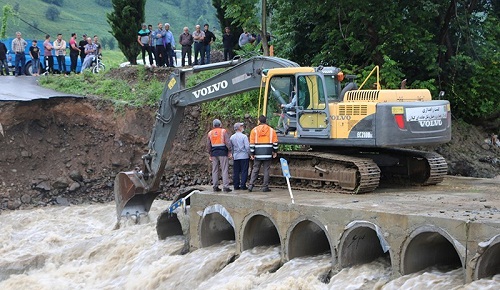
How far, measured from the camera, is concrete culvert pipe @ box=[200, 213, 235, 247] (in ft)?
60.1

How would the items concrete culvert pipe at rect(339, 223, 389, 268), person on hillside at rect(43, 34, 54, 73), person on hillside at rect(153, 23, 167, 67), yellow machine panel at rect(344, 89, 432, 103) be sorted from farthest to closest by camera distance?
1. person on hillside at rect(43, 34, 54, 73)
2. person on hillside at rect(153, 23, 167, 67)
3. yellow machine panel at rect(344, 89, 432, 103)
4. concrete culvert pipe at rect(339, 223, 389, 268)

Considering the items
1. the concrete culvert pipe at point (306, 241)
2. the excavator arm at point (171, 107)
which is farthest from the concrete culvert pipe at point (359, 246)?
the excavator arm at point (171, 107)

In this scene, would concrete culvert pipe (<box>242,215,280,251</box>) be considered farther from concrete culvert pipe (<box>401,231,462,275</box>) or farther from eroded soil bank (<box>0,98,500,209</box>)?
eroded soil bank (<box>0,98,500,209</box>)

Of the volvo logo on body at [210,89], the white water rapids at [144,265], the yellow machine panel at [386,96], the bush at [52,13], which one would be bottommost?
the white water rapids at [144,265]

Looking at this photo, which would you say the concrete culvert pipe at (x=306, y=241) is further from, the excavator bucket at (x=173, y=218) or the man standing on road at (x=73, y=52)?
the man standing on road at (x=73, y=52)

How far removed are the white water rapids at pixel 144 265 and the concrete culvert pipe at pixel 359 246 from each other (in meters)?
0.25

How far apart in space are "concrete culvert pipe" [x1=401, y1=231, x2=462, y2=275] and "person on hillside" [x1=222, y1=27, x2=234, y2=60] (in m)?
17.2

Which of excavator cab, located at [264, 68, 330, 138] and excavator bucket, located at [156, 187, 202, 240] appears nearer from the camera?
excavator cab, located at [264, 68, 330, 138]

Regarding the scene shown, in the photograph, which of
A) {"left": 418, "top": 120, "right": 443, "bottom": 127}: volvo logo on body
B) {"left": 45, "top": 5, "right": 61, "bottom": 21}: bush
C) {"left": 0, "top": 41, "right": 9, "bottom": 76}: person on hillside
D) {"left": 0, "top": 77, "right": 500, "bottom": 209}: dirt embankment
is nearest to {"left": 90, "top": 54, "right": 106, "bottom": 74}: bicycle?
{"left": 0, "top": 41, "right": 9, "bottom": 76}: person on hillside

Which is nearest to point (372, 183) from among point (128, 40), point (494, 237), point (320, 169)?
point (320, 169)

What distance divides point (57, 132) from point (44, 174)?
161 centimetres

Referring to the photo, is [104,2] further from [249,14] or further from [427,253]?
[427,253]

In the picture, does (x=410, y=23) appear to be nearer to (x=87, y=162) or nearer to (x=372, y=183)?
(x=372, y=183)

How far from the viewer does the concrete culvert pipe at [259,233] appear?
1712cm
